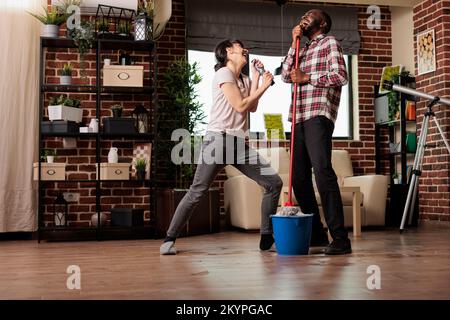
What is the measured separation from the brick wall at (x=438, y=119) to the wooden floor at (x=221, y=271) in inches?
68.2

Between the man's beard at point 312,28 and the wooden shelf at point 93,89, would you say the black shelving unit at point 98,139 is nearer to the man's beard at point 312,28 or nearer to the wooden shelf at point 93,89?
the wooden shelf at point 93,89

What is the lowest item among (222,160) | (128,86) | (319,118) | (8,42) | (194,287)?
(194,287)

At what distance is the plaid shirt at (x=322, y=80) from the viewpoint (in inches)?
138

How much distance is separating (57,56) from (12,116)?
67 centimetres

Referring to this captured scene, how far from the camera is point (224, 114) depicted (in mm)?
3584

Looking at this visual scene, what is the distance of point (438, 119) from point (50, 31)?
3827 millimetres

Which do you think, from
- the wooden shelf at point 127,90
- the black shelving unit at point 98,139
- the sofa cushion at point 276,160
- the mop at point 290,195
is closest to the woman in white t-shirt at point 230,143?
the mop at point 290,195

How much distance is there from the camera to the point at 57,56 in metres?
5.36

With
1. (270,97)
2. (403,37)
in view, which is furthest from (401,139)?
(270,97)

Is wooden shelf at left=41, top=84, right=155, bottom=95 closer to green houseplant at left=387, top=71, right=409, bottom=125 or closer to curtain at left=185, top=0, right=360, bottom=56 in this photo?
curtain at left=185, top=0, right=360, bottom=56

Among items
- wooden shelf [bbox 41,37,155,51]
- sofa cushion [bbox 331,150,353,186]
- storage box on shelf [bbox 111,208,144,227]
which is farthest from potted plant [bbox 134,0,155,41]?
sofa cushion [bbox 331,150,353,186]
